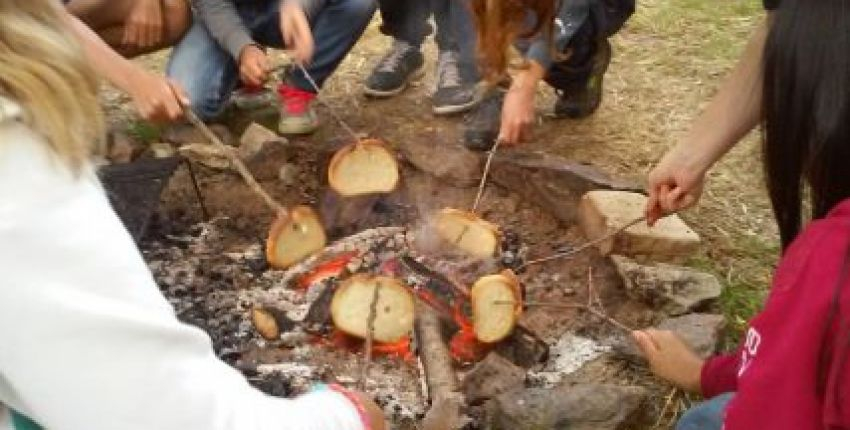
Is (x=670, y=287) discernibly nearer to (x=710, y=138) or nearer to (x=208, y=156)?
(x=710, y=138)

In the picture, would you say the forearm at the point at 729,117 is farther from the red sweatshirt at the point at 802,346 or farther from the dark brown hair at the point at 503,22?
the red sweatshirt at the point at 802,346

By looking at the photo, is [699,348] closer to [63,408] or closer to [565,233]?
[565,233]

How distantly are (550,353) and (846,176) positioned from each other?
1118 mm

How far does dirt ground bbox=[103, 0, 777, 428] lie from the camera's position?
2.97 metres

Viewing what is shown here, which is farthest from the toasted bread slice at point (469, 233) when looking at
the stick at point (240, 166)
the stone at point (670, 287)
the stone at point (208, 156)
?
the stone at point (208, 156)

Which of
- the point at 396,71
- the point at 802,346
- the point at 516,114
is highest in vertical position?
the point at 802,346

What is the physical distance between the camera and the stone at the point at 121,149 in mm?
3207

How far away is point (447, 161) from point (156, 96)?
3.13 feet

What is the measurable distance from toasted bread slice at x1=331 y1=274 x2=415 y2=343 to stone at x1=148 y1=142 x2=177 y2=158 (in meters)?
1.08

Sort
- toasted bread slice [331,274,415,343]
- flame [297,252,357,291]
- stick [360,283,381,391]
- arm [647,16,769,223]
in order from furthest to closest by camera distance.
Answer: flame [297,252,357,291] < toasted bread slice [331,274,415,343] < stick [360,283,381,391] < arm [647,16,769,223]

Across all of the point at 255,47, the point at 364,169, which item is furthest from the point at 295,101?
the point at 364,169

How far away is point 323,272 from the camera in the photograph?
2701 millimetres

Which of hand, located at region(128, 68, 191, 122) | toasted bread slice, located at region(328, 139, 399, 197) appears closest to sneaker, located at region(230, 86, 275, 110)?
toasted bread slice, located at region(328, 139, 399, 197)

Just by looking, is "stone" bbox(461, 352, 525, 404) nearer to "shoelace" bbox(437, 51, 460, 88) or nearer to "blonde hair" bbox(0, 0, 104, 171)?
"blonde hair" bbox(0, 0, 104, 171)
